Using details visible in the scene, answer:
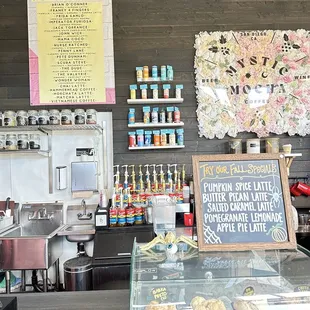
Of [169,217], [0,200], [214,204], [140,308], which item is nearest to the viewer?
[140,308]

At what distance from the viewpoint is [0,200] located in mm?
3293

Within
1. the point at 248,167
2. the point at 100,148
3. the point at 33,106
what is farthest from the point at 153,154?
the point at 248,167

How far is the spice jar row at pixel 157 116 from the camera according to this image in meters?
3.30

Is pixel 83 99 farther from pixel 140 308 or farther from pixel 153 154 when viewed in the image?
pixel 140 308

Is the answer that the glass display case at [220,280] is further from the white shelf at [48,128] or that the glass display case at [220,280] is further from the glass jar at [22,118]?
the glass jar at [22,118]

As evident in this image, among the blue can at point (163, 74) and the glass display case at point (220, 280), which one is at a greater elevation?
the blue can at point (163, 74)

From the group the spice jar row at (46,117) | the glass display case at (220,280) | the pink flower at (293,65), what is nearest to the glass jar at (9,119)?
the spice jar row at (46,117)

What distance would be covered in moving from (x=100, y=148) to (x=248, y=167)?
2.32 m

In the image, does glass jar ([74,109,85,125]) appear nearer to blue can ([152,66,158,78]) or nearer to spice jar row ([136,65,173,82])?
spice jar row ([136,65,173,82])

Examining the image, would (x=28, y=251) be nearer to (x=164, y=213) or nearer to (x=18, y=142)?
(x=18, y=142)

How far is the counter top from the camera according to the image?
145cm

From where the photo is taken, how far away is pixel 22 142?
10.0 feet

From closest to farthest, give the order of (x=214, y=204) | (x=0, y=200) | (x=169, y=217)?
(x=214, y=204) → (x=169, y=217) → (x=0, y=200)

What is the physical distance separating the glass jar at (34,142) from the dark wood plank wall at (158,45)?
518mm
